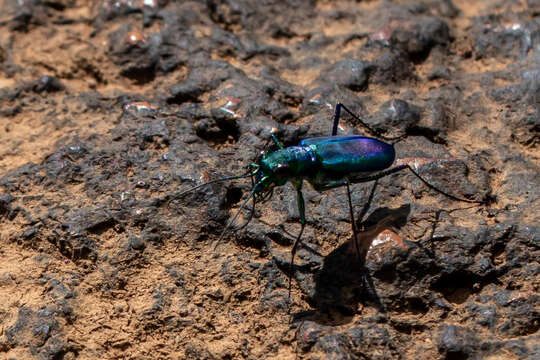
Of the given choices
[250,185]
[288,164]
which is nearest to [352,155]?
[288,164]

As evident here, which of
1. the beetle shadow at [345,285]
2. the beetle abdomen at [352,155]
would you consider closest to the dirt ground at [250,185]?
the beetle shadow at [345,285]

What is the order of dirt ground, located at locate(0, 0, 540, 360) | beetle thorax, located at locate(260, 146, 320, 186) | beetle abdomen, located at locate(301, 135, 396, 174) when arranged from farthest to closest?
beetle abdomen, located at locate(301, 135, 396, 174)
beetle thorax, located at locate(260, 146, 320, 186)
dirt ground, located at locate(0, 0, 540, 360)

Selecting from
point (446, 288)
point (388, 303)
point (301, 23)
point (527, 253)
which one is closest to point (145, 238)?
point (388, 303)

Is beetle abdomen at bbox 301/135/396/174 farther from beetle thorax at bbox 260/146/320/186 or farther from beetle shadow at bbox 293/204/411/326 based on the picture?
beetle shadow at bbox 293/204/411/326

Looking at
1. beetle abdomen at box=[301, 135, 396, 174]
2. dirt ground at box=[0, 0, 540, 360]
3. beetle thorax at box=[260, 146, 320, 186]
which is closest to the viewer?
dirt ground at box=[0, 0, 540, 360]

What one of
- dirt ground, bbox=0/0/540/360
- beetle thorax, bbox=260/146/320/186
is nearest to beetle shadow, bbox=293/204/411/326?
dirt ground, bbox=0/0/540/360

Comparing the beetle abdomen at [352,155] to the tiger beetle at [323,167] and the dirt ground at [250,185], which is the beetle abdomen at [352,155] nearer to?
the tiger beetle at [323,167]

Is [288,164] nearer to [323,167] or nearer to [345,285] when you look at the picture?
[323,167]
